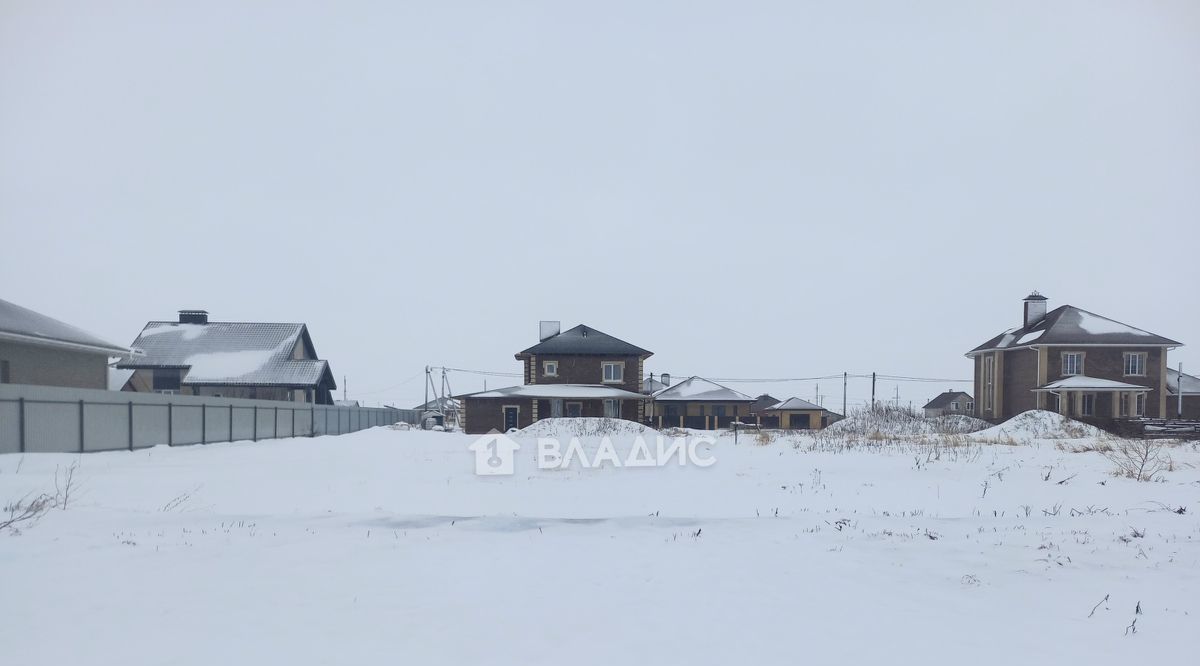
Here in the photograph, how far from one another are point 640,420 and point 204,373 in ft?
78.8

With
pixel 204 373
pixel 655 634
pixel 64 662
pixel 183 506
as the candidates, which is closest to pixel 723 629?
pixel 655 634

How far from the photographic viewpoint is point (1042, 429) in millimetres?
31906

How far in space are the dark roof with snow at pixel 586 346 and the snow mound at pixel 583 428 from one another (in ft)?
22.3

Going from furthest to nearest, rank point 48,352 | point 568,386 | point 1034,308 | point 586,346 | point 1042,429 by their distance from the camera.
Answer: point 1034,308 < point 586,346 < point 568,386 < point 1042,429 < point 48,352

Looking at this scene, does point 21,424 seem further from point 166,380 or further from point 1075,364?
point 1075,364

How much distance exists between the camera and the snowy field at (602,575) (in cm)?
511

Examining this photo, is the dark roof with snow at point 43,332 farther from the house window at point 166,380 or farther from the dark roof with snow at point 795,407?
the dark roof with snow at point 795,407

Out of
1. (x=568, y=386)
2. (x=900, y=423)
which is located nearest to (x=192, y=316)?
(x=568, y=386)

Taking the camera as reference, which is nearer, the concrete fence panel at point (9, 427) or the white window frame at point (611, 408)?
the concrete fence panel at point (9, 427)

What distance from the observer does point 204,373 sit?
38594 mm

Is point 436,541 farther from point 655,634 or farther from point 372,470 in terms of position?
point 372,470

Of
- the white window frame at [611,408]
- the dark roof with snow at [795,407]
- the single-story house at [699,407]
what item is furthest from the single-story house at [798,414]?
the white window frame at [611,408]

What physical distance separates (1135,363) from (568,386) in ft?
100

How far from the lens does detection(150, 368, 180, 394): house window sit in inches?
1549
